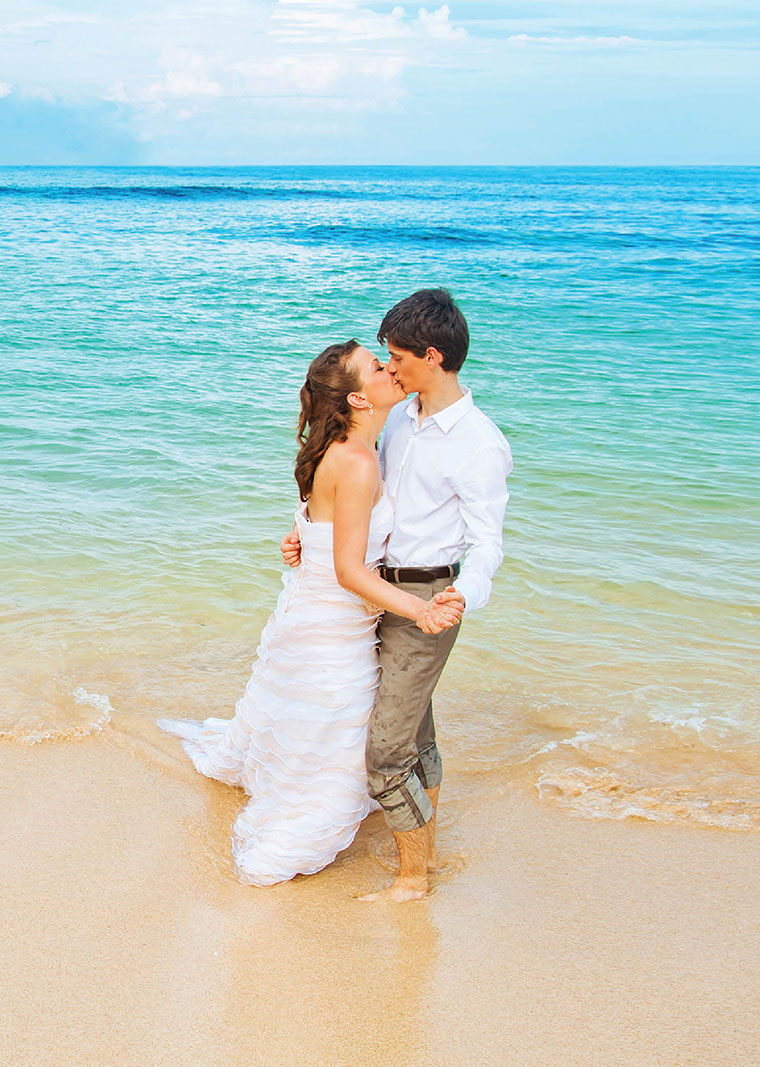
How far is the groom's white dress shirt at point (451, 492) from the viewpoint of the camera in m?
2.93

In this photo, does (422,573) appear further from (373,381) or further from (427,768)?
(427,768)

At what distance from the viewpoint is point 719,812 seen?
12.5 ft

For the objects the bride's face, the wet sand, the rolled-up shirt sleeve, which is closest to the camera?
the wet sand

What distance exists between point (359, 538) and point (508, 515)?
4563 mm

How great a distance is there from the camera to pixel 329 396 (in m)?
3.07

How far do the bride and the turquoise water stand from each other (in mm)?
1085

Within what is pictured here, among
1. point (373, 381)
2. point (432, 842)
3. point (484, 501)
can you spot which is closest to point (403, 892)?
point (432, 842)

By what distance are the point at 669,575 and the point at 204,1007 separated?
14.8 feet

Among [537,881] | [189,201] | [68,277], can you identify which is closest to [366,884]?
[537,881]

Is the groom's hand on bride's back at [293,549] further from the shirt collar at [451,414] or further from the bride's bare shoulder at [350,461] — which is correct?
the shirt collar at [451,414]

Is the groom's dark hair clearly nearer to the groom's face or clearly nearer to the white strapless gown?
the groom's face

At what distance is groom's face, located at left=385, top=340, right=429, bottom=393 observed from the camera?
9.80 ft

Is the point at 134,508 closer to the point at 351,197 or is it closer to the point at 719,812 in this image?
the point at 719,812

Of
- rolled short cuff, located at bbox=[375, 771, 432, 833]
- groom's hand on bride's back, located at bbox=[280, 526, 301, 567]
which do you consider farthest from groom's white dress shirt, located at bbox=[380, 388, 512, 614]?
rolled short cuff, located at bbox=[375, 771, 432, 833]
